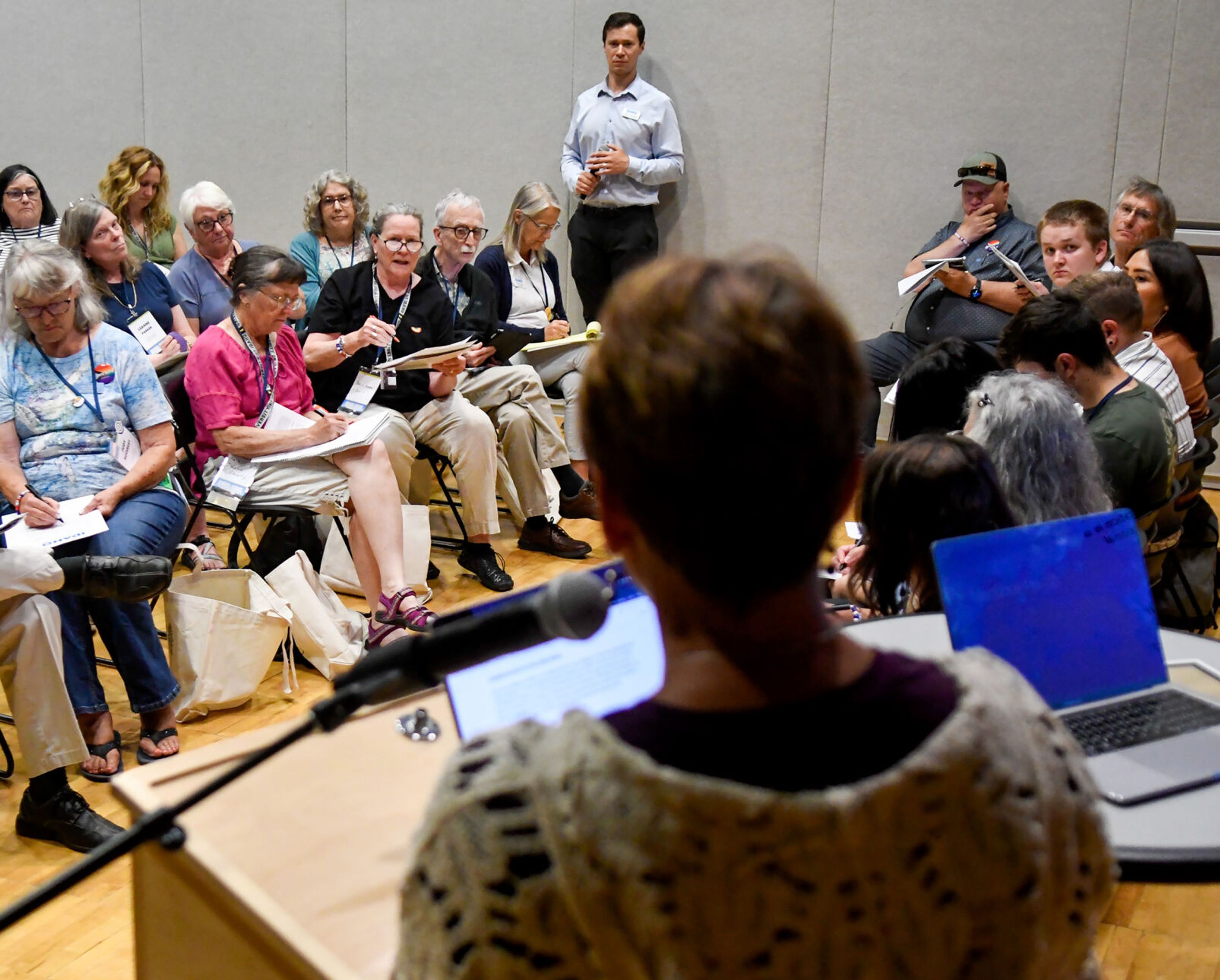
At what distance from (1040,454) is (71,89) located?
778 centimetres

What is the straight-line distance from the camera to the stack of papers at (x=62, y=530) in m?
2.81

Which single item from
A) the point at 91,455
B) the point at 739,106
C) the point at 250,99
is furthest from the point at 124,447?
the point at 250,99

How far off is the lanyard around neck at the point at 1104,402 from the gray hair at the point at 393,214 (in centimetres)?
251

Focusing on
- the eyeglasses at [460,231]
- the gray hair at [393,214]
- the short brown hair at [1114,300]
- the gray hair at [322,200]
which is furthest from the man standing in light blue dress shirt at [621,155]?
the short brown hair at [1114,300]

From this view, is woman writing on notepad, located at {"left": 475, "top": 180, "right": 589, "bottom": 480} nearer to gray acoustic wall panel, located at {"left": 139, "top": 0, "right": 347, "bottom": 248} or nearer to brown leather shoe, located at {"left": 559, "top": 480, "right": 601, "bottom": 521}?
brown leather shoe, located at {"left": 559, "top": 480, "right": 601, "bottom": 521}

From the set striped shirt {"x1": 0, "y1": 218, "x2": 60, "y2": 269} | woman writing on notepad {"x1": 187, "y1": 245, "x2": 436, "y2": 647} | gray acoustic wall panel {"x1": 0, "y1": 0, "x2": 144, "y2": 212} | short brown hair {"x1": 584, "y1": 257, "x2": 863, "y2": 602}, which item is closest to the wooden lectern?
short brown hair {"x1": 584, "y1": 257, "x2": 863, "y2": 602}

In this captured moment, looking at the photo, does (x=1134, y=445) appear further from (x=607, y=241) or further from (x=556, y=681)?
(x=607, y=241)

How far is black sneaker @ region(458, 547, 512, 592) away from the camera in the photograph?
13.8 ft

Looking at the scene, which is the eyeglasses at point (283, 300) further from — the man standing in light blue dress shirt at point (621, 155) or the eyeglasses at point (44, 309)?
the man standing in light blue dress shirt at point (621, 155)

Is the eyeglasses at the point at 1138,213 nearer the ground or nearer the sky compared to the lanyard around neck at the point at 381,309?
nearer the sky

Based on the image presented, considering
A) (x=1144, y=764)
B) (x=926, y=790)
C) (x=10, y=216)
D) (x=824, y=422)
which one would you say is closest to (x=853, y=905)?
(x=926, y=790)

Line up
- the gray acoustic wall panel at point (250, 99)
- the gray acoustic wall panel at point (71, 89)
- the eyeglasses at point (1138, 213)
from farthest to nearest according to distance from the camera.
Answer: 1. the gray acoustic wall panel at point (71, 89)
2. the gray acoustic wall panel at point (250, 99)
3. the eyeglasses at point (1138, 213)

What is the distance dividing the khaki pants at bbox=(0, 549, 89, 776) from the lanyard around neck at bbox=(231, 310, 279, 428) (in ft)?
3.78

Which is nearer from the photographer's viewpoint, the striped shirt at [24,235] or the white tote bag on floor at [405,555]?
the white tote bag on floor at [405,555]
